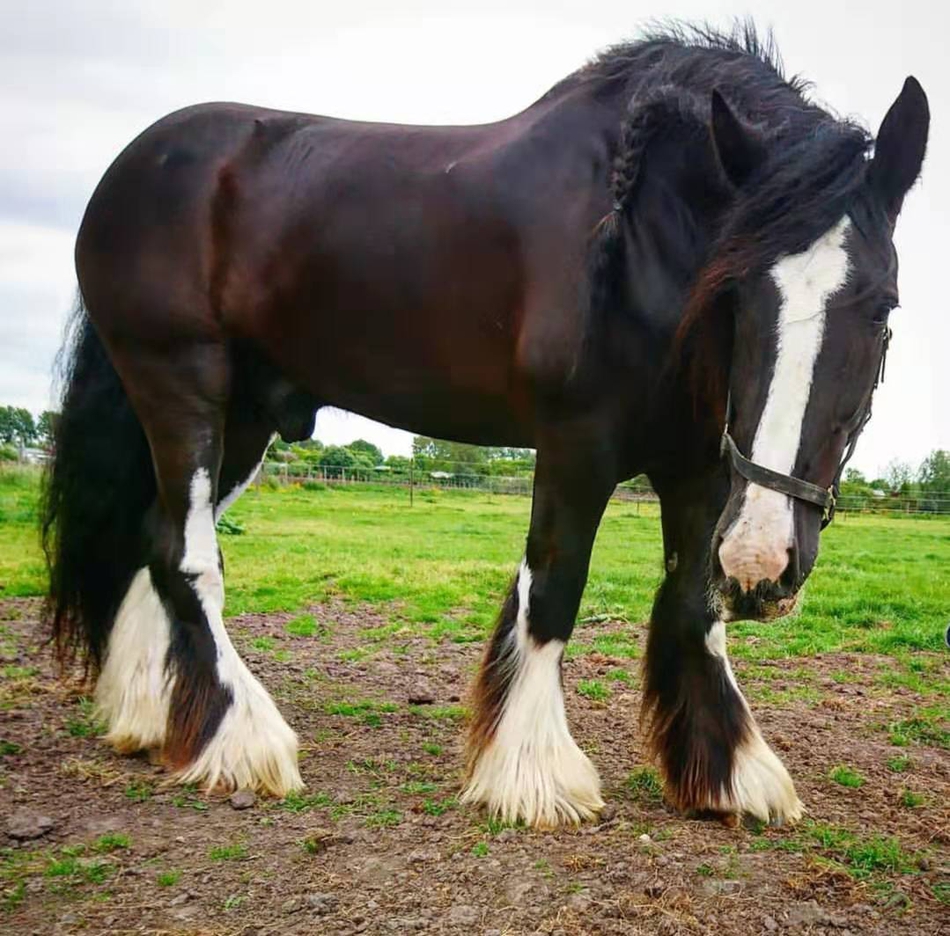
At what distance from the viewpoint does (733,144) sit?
8.10 feet

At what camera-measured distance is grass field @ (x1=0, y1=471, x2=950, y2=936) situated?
2283 millimetres

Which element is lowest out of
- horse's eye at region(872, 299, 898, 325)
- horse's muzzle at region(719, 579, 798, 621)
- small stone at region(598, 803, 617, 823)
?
small stone at region(598, 803, 617, 823)

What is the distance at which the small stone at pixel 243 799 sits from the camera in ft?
A: 9.91

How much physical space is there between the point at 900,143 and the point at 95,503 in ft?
11.0

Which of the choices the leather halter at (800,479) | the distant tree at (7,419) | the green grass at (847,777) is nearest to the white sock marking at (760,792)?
the green grass at (847,777)

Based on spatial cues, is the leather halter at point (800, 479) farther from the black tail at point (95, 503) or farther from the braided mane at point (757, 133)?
the black tail at point (95, 503)

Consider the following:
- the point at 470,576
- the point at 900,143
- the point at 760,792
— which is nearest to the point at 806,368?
the point at 900,143

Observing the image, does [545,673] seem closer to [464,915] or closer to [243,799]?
[464,915]

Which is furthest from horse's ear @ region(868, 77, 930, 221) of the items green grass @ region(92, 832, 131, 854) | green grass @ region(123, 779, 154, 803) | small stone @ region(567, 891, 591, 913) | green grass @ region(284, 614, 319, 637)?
green grass @ region(284, 614, 319, 637)

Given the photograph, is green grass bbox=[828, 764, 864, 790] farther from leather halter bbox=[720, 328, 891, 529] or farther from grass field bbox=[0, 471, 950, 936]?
leather halter bbox=[720, 328, 891, 529]

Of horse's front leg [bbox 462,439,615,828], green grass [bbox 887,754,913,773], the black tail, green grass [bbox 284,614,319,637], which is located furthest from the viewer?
green grass [bbox 284,614,319,637]

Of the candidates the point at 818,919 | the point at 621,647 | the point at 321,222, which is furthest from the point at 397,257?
the point at 621,647

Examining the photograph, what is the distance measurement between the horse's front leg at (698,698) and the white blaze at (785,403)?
2.35 feet

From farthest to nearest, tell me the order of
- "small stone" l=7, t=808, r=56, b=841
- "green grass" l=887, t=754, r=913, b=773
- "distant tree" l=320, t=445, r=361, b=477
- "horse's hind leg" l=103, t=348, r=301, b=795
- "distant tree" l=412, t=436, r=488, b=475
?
"distant tree" l=412, t=436, r=488, b=475 < "distant tree" l=320, t=445, r=361, b=477 < "green grass" l=887, t=754, r=913, b=773 < "horse's hind leg" l=103, t=348, r=301, b=795 < "small stone" l=7, t=808, r=56, b=841
